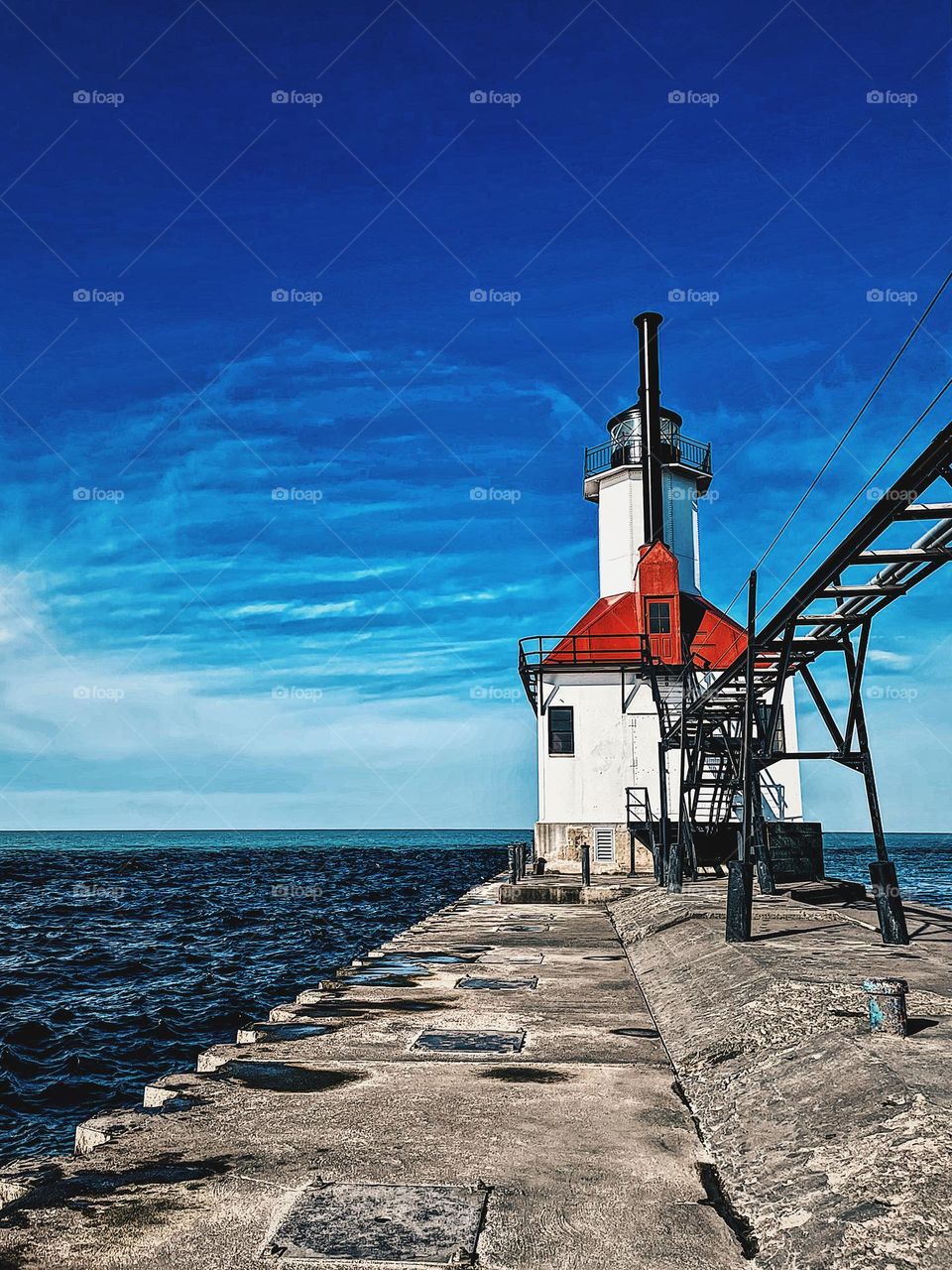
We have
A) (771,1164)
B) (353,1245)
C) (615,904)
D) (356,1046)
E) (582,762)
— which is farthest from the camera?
(582,762)

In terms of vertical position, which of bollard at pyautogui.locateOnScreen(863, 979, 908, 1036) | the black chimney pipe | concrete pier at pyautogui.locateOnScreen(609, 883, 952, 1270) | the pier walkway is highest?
the black chimney pipe

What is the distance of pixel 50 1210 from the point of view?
503 cm

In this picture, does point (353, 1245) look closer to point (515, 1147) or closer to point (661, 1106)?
point (515, 1147)

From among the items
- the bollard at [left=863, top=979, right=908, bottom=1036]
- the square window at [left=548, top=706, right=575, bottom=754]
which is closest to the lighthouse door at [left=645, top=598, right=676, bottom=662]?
the square window at [left=548, top=706, right=575, bottom=754]

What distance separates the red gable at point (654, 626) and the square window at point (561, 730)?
1.83 meters

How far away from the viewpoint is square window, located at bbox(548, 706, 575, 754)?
32.2 m

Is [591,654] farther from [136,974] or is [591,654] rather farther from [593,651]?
[136,974]

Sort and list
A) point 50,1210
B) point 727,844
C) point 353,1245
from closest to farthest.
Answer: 1. point 353,1245
2. point 50,1210
3. point 727,844

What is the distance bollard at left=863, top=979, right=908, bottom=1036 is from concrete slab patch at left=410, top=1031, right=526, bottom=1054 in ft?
10.6

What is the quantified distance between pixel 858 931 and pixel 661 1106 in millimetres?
7186

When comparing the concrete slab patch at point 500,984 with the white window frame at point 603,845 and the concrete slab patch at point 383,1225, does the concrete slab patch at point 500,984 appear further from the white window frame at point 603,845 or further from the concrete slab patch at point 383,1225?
the white window frame at point 603,845

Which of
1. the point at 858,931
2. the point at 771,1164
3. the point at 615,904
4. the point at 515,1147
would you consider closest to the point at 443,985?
the point at 858,931
